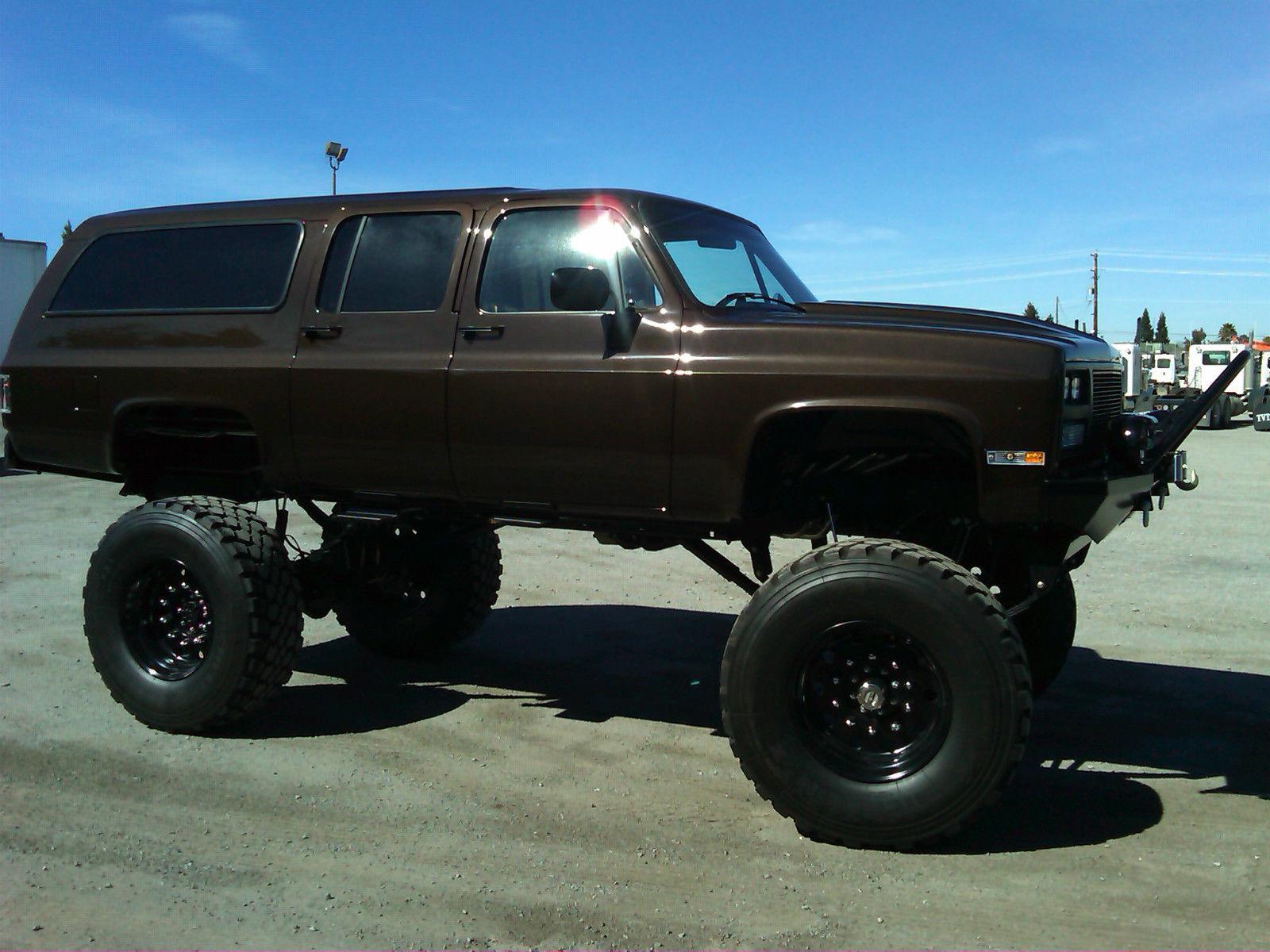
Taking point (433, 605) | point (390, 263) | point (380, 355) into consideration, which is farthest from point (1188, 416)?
point (433, 605)

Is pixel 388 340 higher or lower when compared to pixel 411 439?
higher

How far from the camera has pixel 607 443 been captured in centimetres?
465

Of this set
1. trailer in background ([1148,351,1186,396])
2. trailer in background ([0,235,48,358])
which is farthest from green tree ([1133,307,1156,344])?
trailer in background ([0,235,48,358])

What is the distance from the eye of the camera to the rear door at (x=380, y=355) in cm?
Result: 502

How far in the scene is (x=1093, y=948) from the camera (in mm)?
3340

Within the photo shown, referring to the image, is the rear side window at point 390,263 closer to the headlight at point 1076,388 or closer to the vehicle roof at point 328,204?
the vehicle roof at point 328,204

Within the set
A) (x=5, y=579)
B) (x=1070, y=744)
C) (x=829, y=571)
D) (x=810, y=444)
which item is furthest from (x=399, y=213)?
(x=5, y=579)

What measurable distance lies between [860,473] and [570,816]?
71.6 inches

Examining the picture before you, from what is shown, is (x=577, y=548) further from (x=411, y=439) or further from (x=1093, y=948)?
(x=1093, y=948)

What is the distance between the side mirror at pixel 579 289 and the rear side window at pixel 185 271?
1.60m

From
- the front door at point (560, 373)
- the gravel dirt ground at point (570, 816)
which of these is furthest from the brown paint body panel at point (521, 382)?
the gravel dirt ground at point (570, 816)

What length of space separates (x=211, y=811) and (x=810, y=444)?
267 cm

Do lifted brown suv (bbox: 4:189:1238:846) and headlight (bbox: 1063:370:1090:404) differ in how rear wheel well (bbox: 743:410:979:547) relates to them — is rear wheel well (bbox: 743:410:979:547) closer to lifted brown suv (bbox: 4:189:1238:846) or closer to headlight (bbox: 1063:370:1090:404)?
lifted brown suv (bbox: 4:189:1238:846)

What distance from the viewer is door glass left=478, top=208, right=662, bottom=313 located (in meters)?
4.79
